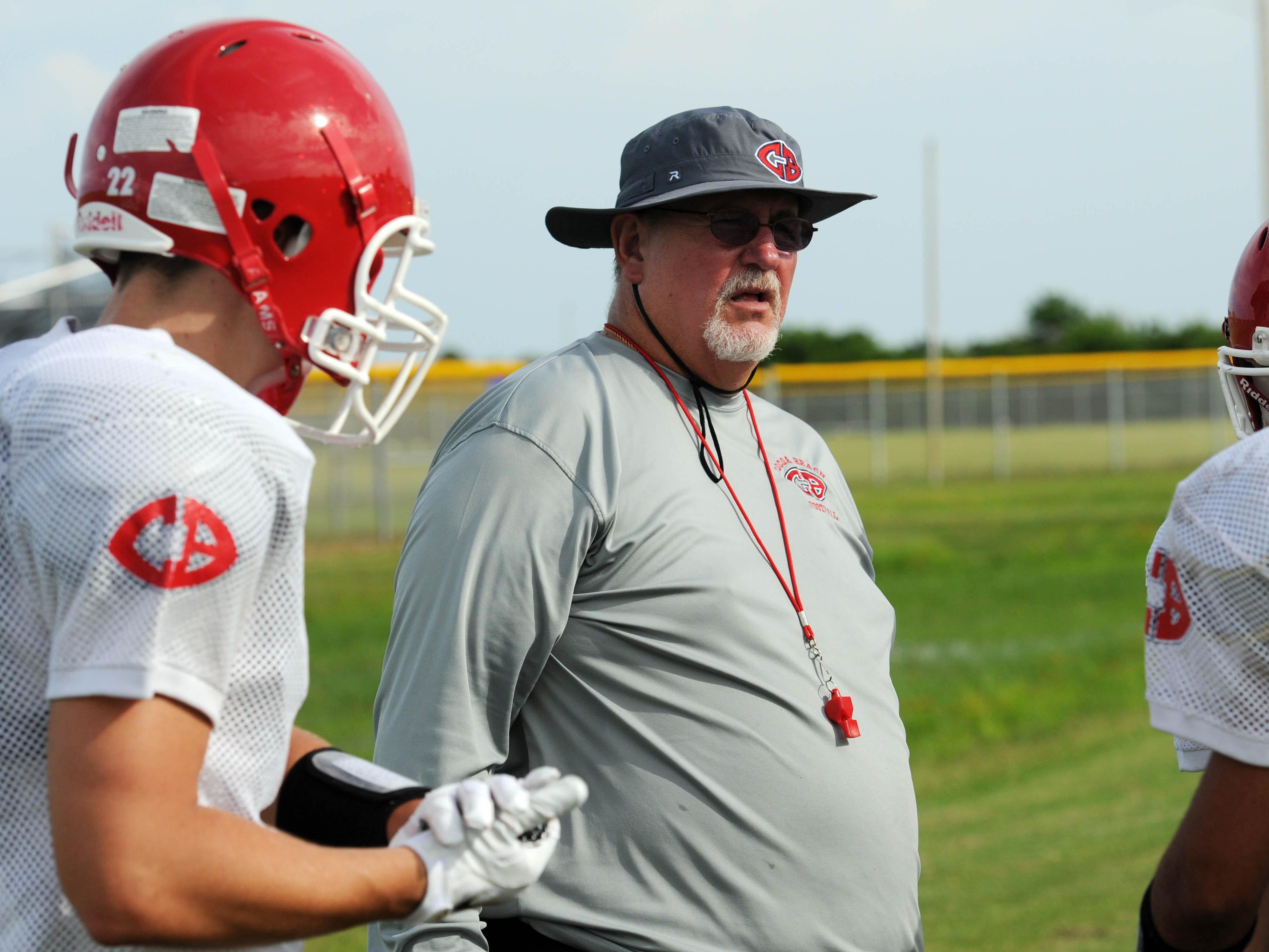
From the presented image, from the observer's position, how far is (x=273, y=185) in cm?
182

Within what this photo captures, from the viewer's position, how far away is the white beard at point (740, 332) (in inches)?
121

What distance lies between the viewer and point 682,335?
122 inches

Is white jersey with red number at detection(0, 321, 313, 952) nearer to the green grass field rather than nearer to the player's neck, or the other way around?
the player's neck

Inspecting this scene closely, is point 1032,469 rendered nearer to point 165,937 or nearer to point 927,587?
point 927,587

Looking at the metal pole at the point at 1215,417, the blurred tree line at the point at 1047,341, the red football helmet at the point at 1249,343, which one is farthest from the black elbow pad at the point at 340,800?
the blurred tree line at the point at 1047,341

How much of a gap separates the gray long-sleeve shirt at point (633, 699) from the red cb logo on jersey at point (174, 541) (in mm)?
1145

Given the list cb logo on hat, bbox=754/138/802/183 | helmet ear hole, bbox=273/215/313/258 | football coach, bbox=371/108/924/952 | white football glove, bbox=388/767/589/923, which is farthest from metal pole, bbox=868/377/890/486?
white football glove, bbox=388/767/589/923

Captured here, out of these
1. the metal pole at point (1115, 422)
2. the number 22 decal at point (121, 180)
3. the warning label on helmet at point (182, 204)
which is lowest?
the metal pole at point (1115, 422)

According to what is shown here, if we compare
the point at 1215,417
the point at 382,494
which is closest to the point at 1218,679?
the point at 382,494

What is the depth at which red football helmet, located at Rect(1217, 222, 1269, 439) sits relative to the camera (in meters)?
2.42

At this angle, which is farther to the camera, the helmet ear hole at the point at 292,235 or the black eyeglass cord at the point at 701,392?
the black eyeglass cord at the point at 701,392

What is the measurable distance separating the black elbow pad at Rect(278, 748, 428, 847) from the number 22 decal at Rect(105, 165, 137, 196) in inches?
31.7

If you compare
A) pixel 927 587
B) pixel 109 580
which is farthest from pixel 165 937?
pixel 927 587

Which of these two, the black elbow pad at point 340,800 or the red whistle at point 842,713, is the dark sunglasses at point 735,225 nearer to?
the red whistle at point 842,713
